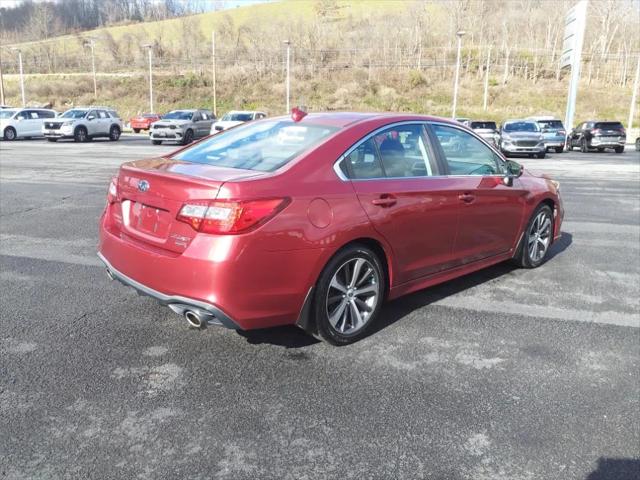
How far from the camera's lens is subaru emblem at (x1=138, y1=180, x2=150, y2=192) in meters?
3.76

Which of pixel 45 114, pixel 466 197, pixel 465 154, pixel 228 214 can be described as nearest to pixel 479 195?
pixel 466 197

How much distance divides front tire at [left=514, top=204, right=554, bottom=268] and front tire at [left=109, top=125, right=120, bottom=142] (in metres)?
28.6

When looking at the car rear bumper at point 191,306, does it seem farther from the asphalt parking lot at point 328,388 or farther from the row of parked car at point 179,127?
the row of parked car at point 179,127

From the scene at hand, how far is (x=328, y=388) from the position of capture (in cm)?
343

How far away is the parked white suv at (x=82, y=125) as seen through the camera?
28094 mm

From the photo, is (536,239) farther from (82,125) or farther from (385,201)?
(82,125)

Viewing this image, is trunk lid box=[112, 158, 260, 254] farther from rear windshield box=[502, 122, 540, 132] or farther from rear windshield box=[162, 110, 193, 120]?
rear windshield box=[162, 110, 193, 120]

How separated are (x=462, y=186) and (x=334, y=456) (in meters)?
2.79

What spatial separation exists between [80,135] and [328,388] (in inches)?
1135

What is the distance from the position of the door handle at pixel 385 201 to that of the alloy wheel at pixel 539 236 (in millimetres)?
2461

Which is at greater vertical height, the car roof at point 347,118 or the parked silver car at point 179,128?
the car roof at point 347,118

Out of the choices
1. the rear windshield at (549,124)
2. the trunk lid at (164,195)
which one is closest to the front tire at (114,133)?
the rear windshield at (549,124)

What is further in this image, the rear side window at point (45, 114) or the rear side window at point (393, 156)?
the rear side window at point (45, 114)

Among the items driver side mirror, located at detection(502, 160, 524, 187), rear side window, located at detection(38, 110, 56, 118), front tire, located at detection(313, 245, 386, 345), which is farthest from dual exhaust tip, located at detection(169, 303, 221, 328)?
rear side window, located at detection(38, 110, 56, 118)
